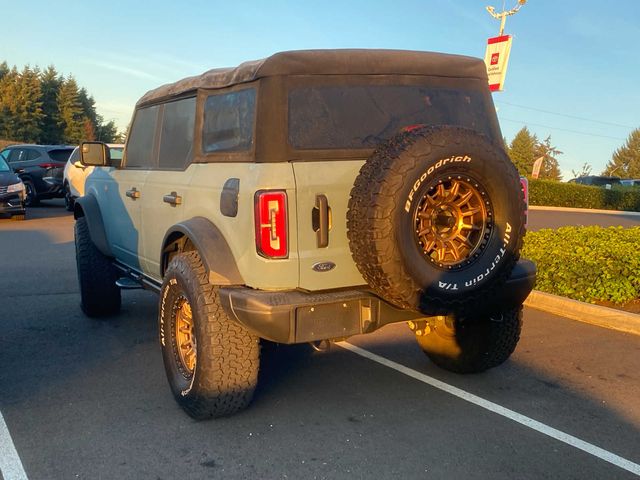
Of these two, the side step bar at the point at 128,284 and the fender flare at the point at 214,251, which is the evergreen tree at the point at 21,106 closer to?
the side step bar at the point at 128,284

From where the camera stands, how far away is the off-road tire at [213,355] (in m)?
3.49

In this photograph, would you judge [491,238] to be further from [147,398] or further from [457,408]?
[147,398]

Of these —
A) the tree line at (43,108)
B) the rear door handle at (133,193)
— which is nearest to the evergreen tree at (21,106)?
the tree line at (43,108)

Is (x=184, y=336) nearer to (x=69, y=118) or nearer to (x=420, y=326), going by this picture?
(x=420, y=326)

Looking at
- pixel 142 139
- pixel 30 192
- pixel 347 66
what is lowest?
pixel 30 192

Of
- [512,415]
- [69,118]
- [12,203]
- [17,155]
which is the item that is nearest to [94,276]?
[512,415]

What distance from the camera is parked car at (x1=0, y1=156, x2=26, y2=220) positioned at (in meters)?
14.3

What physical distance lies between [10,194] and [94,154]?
1036cm

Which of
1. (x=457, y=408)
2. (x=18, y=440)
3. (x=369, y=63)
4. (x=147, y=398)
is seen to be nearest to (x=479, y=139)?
(x=369, y=63)

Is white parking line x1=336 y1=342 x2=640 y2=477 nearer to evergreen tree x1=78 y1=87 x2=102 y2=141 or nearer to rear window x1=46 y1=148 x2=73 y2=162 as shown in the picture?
rear window x1=46 y1=148 x2=73 y2=162

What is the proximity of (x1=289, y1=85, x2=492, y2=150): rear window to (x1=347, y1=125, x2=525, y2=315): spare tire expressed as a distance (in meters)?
0.39

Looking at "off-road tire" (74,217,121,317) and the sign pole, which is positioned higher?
the sign pole

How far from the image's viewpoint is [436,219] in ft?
11.2

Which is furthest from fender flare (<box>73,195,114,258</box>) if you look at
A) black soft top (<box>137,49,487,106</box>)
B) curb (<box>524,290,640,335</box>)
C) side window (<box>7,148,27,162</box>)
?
side window (<box>7,148,27,162</box>)
